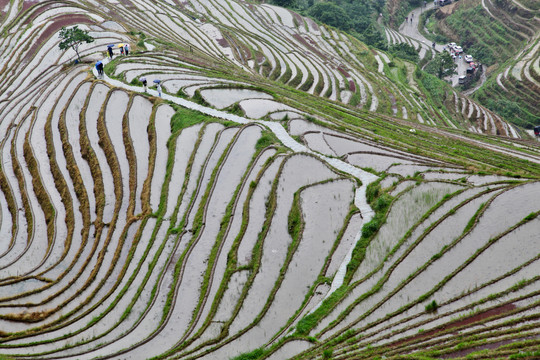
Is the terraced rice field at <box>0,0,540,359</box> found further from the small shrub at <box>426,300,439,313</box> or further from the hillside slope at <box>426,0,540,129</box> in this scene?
the hillside slope at <box>426,0,540,129</box>

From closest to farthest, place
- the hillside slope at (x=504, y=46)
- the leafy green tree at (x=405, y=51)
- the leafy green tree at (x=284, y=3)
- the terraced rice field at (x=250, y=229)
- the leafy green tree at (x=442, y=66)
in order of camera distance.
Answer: the terraced rice field at (x=250, y=229)
the hillside slope at (x=504, y=46)
the leafy green tree at (x=442, y=66)
the leafy green tree at (x=405, y=51)
the leafy green tree at (x=284, y=3)

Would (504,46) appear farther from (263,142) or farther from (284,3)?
(263,142)

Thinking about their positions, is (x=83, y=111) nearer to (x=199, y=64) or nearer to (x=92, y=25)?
(x=199, y=64)

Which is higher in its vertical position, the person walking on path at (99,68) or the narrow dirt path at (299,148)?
the person walking on path at (99,68)

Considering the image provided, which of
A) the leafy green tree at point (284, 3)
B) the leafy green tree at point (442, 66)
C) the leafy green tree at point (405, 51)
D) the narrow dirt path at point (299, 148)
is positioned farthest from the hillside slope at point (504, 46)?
the narrow dirt path at point (299, 148)

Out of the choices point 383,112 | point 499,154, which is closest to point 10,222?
point 499,154

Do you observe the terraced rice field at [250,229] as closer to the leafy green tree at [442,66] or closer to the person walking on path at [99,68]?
the person walking on path at [99,68]

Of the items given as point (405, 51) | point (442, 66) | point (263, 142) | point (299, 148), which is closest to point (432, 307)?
point (299, 148)
